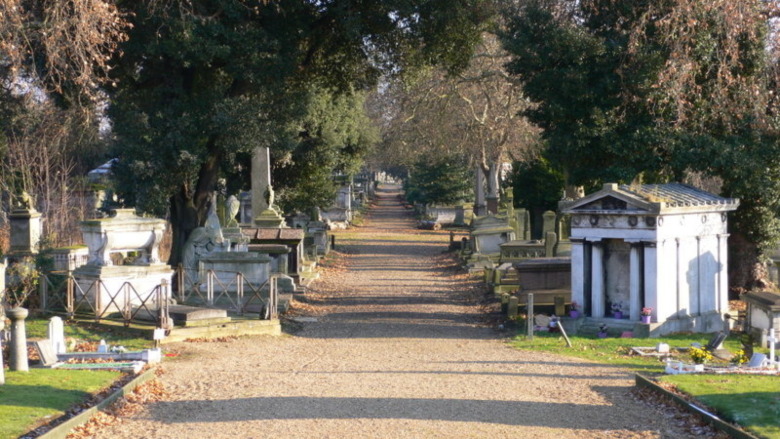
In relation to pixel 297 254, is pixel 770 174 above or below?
above

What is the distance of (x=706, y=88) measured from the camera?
1959 centimetres

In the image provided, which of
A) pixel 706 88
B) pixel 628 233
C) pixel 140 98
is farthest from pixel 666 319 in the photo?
pixel 140 98

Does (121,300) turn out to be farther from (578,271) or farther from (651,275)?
(651,275)

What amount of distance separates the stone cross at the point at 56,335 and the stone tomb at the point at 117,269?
336 centimetres

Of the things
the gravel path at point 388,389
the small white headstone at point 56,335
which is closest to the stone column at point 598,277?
the gravel path at point 388,389

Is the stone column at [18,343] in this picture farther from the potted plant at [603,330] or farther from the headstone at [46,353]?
the potted plant at [603,330]

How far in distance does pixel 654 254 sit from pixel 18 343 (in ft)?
35.8

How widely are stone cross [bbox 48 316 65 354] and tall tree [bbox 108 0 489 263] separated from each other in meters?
8.87

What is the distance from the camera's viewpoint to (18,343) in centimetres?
1147

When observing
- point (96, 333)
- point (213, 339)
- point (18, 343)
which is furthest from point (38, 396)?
point (213, 339)

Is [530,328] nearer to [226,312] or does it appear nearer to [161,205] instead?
[226,312]

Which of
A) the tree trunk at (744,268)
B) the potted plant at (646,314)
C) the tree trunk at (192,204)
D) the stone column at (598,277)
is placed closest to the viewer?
the potted plant at (646,314)

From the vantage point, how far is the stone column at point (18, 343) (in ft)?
37.1

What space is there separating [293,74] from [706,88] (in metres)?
10.4
